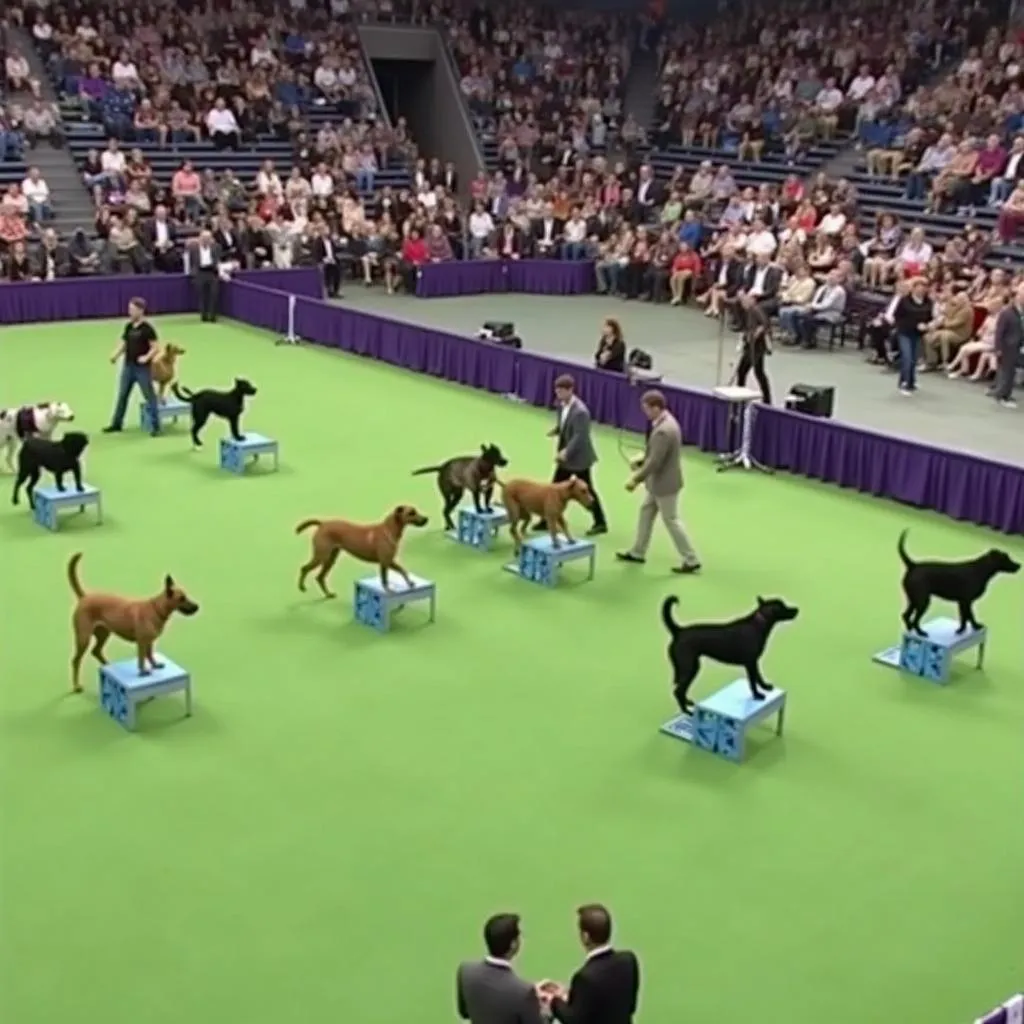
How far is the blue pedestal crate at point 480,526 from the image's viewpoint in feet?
39.4

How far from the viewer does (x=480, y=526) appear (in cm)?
1201

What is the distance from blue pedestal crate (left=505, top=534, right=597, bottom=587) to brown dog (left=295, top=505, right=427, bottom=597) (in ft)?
4.30

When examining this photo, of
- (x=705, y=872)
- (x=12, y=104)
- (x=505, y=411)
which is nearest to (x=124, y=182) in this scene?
(x=12, y=104)

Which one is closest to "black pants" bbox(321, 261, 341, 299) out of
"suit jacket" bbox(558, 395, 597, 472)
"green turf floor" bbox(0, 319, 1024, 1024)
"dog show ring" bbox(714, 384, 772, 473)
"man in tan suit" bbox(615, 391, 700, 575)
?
"dog show ring" bbox(714, 384, 772, 473)

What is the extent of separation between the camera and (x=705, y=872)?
7.26 m

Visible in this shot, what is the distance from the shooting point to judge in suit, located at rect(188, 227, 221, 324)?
22.6 metres

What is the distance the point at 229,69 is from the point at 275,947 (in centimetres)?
2577

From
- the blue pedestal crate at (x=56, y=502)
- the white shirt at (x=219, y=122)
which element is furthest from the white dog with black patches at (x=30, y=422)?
the white shirt at (x=219, y=122)

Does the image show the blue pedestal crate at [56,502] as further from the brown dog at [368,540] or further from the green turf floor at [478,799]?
the brown dog at [368,540]

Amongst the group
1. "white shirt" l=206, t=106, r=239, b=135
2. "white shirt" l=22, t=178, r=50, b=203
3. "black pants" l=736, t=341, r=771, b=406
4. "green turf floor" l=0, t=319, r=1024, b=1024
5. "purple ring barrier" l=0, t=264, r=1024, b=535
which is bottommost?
"green turf floor" l=0, t=319, r=1024, b=1024

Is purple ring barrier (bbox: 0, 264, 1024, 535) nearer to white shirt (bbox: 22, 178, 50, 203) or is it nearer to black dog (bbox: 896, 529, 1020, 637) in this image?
white shirt (bbox: 22, 178, 50, 203)

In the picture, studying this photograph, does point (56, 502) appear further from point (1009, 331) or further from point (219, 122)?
point (219, 122)

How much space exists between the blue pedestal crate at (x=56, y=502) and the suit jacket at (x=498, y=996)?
26.6 ft

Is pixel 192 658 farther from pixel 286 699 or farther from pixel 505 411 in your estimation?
pixel 505 411
